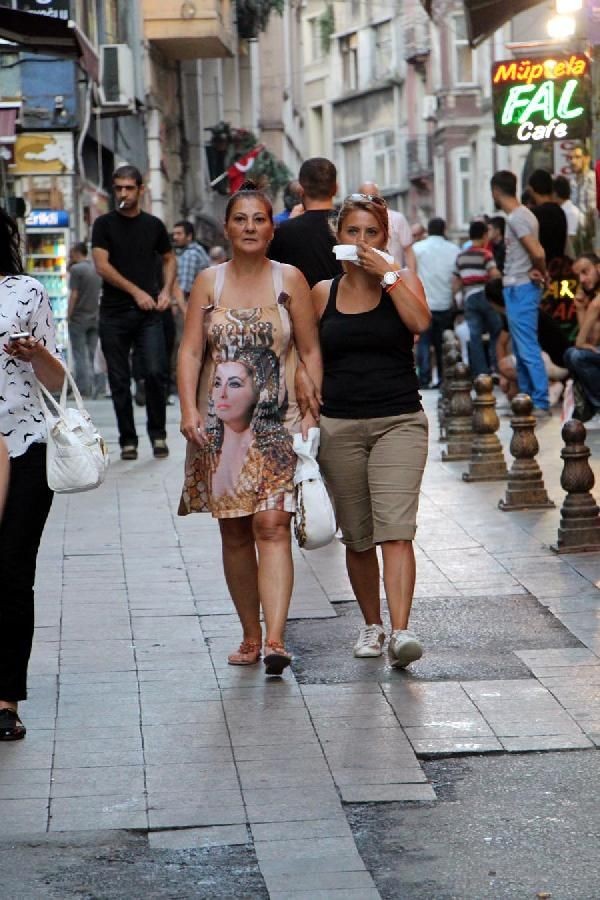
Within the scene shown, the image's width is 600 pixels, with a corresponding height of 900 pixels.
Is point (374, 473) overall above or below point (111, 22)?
below

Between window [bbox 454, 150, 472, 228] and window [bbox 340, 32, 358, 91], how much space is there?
42.0ft

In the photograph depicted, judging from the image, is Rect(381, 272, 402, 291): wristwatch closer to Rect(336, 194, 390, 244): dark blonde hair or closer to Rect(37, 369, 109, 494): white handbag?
Rect(336, 194, 390, 244): dark blonde hair

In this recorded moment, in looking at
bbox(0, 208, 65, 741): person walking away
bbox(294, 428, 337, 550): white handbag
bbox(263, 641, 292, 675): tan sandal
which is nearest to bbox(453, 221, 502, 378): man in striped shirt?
bbox(294, 428, 337, 550): white handbag

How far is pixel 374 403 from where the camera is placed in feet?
24.1

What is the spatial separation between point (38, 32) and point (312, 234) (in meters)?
3.40

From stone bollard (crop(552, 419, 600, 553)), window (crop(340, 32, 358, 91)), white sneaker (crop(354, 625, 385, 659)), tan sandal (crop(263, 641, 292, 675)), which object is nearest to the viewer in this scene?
tan sandal (crop(263, 641, 292, 675))

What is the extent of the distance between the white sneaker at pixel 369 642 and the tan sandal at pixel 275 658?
44 cm

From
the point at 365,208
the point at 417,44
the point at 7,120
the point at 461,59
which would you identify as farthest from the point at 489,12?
the point at 417,44

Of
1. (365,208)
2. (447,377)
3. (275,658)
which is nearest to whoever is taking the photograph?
(275,658)

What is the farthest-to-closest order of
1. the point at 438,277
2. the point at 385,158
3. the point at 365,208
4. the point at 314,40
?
1. the point at 314,40
2. the point at 385,158
3. the point at 438,277
4. the point at 365,208

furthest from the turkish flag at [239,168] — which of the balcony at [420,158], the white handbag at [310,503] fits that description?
the white handbag at [310,503]

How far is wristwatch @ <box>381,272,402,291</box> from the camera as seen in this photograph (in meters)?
7.18

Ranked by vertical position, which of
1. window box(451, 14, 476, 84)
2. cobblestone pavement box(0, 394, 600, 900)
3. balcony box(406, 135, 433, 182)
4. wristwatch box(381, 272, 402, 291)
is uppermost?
window box(451, 14, 476, 84)

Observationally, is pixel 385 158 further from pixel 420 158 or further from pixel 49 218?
pixel 49 218
